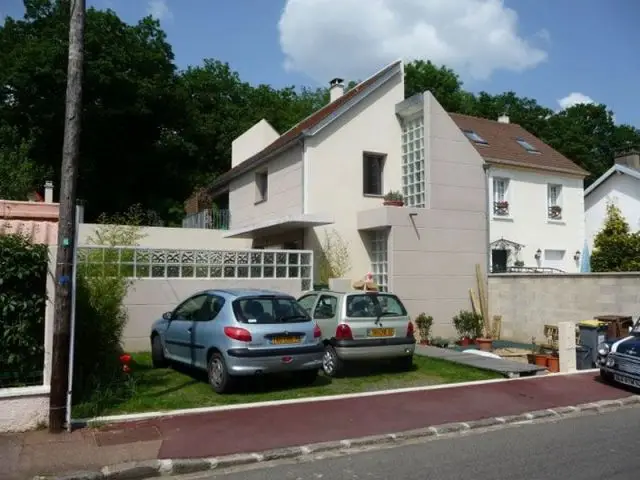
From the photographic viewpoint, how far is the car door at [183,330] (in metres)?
10.1

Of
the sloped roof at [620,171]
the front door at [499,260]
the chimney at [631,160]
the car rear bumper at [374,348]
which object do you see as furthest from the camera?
the chimney at [631,160]

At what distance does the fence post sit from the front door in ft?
29.7

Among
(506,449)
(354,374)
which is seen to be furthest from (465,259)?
(506,449)

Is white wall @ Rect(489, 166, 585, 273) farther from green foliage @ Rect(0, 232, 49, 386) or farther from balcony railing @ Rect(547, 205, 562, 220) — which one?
green foliage @ Rect(0, 232, 49, 386)

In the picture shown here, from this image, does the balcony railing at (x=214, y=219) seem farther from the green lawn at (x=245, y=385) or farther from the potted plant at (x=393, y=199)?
the green lawn at (x=245, y=385)

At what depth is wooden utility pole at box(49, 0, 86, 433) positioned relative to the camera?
7035mm

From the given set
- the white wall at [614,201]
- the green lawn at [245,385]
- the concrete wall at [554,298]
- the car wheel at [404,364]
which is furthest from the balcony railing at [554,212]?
the car wheel at [404,364]

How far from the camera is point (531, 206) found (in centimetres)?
2270

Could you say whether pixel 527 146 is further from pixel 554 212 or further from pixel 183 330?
pixel 183 330

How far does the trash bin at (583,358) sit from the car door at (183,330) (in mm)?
8324

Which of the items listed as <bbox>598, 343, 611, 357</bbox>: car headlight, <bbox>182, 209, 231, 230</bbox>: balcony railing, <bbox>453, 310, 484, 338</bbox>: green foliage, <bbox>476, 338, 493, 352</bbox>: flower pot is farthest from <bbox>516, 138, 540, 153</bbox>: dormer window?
<bbox>598, 343, 611, 357</bbox>: car headlight

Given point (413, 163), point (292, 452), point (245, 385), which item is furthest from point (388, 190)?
point (292, 452)

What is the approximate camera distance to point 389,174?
1844 centimetres

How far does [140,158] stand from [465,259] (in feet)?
70.0
